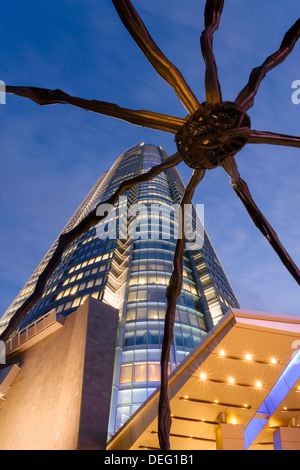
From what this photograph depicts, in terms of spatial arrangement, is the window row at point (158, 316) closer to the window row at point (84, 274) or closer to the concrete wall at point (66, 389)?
the window row at point (84, 274)

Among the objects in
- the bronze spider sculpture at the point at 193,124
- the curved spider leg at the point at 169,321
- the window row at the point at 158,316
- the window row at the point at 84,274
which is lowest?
the curved spider leg at the point at 169,321

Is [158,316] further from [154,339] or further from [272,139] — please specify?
[272,139]

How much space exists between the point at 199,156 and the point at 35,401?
11920mm

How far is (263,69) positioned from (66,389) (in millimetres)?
11186

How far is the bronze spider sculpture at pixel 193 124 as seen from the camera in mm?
4730

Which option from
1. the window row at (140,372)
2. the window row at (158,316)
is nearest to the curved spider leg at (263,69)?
the window row at (140,372)

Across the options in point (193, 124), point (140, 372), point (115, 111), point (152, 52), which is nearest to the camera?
point (193, 124)

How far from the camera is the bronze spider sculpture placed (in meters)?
4.73

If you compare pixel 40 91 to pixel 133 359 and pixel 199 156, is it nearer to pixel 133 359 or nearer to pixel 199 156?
pixel 199 156

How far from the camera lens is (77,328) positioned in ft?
43.8

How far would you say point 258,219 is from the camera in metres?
5.80

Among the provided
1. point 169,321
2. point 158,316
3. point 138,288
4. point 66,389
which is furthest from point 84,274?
point 169,321

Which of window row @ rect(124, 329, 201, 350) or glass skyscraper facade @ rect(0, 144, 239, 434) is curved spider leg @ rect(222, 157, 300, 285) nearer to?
glass skyscraper facade @ rect(0, 144, 239, 434)

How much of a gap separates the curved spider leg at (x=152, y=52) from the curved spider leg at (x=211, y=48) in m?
0.37
